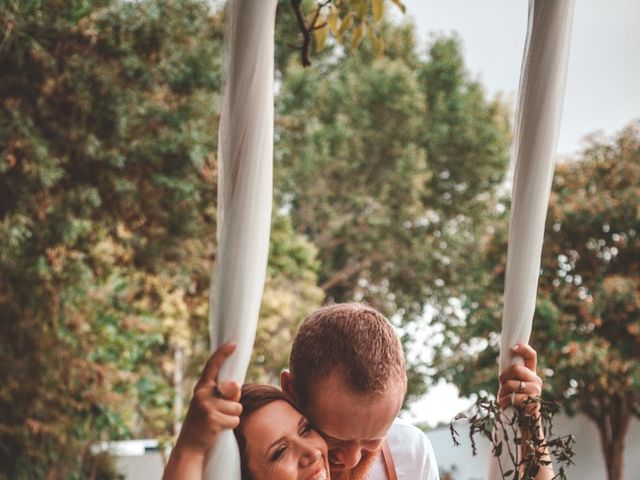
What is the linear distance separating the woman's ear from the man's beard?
13 centimetres

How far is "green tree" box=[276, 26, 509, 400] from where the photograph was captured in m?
10.9

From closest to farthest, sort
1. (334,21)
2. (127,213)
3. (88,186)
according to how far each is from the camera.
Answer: (334,21)
(88,186)
(127,213)

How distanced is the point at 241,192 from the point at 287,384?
0.92ft

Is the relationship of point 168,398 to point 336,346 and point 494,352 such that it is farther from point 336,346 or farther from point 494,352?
point 336,346

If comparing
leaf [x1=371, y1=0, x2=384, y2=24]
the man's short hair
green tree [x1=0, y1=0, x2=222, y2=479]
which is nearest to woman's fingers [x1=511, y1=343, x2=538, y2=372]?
the man's short hair

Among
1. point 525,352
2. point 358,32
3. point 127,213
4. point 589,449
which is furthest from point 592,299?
point 525,352

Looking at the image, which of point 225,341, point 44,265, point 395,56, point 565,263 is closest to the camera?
point 225,341

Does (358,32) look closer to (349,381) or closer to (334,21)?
(334,21)

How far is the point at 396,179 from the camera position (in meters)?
10.9

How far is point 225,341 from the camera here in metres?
0.87

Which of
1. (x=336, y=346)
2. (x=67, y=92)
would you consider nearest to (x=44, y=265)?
(x=67, y=92)

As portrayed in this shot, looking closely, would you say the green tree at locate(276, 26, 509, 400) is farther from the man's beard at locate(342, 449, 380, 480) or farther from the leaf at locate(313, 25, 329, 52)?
the man's beard at locate(342, 449, 380, 480)

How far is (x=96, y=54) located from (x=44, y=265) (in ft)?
4.79

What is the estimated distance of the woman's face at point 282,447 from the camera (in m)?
0.92
